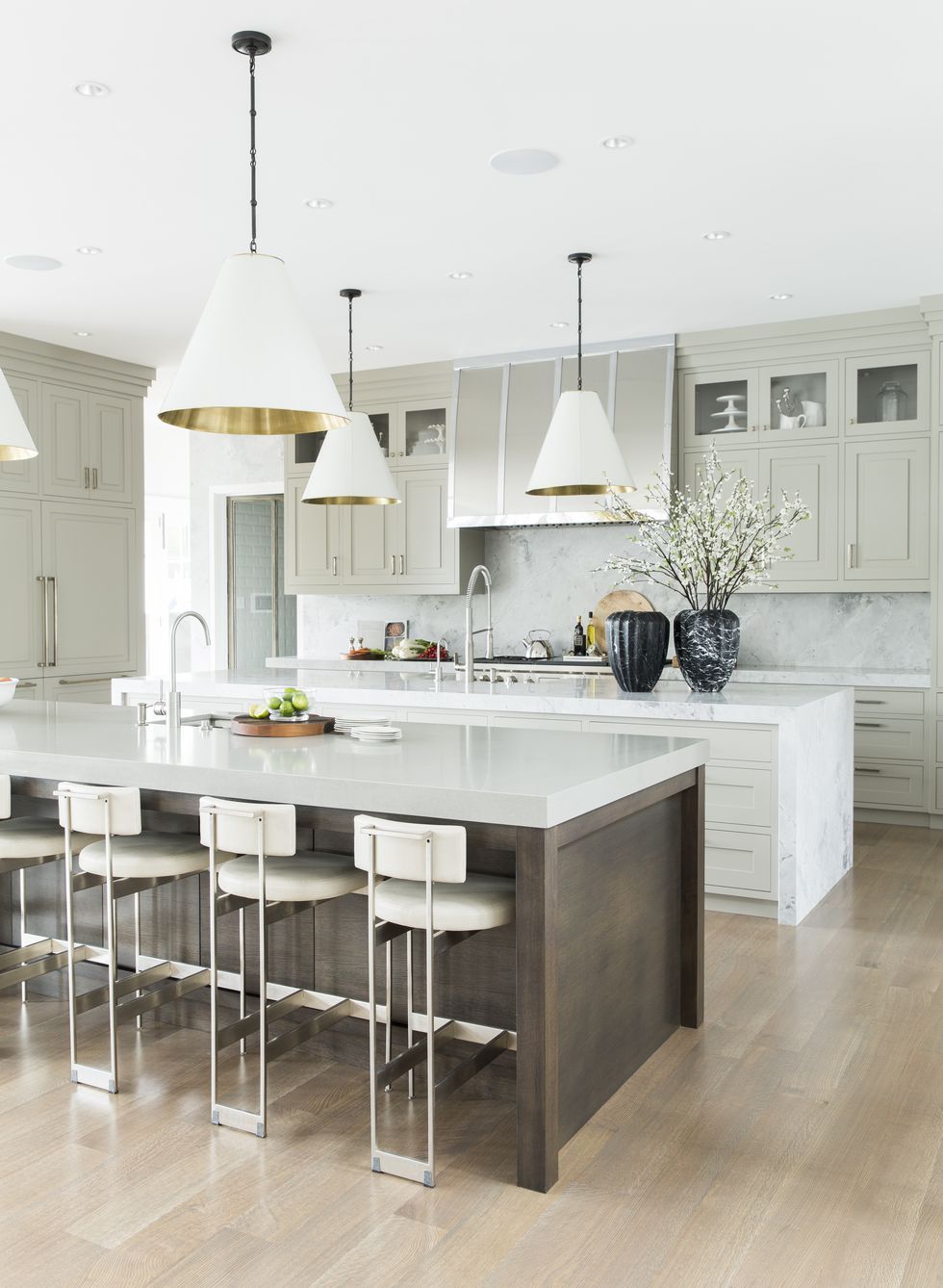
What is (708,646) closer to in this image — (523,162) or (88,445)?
(523,162)

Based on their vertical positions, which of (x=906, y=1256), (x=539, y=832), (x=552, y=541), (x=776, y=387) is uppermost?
(x=776, y=387)

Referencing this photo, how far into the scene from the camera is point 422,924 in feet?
7.44

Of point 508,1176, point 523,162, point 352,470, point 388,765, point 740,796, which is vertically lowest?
point 508,1176

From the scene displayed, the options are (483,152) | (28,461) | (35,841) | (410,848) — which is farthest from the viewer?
(28,461)

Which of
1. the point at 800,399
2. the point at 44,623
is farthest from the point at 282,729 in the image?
the point at 800,399

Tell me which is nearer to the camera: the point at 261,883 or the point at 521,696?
the point at 261,883

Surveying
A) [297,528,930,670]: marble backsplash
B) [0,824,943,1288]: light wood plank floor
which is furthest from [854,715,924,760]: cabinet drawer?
[0,824,943,1288]: light wood plank floor

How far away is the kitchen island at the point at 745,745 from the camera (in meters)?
4.07

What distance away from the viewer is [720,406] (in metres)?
6.38

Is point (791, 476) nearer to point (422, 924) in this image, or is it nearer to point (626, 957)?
point (626, 957)

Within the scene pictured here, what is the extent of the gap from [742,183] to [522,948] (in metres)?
3.08

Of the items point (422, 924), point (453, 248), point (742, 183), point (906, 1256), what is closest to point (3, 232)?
point (453, 248)

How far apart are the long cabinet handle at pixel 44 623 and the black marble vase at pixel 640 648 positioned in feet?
12.1

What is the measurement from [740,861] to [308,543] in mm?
4331
